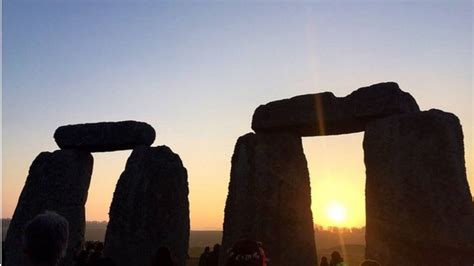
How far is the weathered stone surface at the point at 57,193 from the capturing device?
484 inches

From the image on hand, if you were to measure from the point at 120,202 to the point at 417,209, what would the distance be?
6.45 m

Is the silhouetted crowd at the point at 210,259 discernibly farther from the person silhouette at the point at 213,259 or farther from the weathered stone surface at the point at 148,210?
the weathered stone surface at the point at 148,210

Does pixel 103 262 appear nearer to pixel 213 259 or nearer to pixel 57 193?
pixel 213 259

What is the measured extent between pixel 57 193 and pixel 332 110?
708cm

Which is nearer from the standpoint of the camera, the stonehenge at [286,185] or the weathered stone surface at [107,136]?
the stonehenge at [286,185]

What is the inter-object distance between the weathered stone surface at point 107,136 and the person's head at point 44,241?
982 cm

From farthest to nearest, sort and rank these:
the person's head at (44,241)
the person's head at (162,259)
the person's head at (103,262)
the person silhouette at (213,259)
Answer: the person silhouette at (213,259) → the person's head at (162,259) → the person's head at (103,262) → the person's head at (44,241)

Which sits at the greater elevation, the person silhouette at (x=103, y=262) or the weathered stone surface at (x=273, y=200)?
the weathered stone surface at (x=273, y=200)

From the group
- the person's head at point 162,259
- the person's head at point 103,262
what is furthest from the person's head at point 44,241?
the person's head at point 162,259

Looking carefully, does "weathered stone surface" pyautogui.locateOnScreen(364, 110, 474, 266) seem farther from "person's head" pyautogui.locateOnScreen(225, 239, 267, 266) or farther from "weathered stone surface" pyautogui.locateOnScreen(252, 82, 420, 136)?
"person's head" pyautogui.locateOnScreen(225, 239, 267, 266)

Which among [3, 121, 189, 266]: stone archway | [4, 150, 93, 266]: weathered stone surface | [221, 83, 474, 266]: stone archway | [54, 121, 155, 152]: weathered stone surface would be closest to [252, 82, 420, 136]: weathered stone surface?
[221, 83, 474, 266]: stone archway

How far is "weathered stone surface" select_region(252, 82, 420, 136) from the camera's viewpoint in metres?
8.66

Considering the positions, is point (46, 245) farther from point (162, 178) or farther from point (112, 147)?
point (112, 147)

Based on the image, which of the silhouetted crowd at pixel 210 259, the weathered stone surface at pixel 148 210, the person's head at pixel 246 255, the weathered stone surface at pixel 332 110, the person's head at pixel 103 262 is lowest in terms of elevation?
the silhouetted crowd at pixel 210 259
